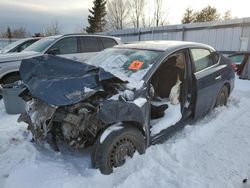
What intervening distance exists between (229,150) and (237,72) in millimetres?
6547

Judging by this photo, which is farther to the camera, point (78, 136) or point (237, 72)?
point (237, 72)

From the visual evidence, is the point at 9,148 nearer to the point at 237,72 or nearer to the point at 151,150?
the point at 151,150

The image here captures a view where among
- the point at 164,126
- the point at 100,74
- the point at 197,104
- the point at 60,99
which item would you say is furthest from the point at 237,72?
the point at 60,99

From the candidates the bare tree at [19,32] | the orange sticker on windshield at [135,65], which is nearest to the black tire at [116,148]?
the orange sticker on windshield at [135,65]

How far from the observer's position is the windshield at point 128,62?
10.9 ft

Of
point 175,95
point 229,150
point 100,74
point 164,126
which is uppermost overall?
point 100,74

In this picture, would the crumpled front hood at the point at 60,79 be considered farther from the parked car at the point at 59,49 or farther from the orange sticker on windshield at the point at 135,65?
the parked car at the point at 59,49

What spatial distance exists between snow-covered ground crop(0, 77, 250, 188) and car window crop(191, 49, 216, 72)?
1.11 metres

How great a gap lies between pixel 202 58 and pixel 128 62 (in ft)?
5.31

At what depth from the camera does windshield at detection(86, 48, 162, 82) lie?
3313 mm

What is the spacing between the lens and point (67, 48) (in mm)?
7500

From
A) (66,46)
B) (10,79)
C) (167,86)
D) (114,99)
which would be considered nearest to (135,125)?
(114,99)

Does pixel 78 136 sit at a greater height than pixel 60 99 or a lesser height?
lesser

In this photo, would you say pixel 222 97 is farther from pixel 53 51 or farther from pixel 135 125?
pixel 53 51
